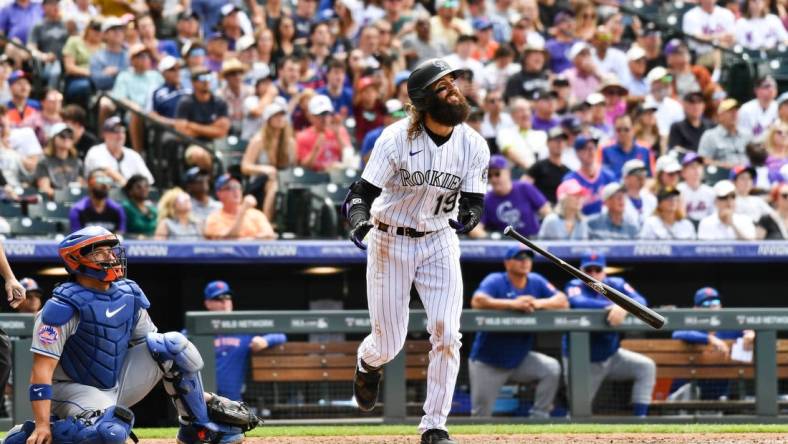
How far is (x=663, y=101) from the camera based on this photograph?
48.1 feet

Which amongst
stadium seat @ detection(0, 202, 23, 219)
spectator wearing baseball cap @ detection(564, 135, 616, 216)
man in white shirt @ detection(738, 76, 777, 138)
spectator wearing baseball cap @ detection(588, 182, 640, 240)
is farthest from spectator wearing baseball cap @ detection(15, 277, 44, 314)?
man in white shirt @ detection(738, 76, 777, 138)

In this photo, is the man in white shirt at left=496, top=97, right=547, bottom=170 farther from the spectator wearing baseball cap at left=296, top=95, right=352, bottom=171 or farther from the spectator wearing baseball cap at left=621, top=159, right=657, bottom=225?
the spectator wearing baseball cap at left=296, top=95, right=352, bottom=171

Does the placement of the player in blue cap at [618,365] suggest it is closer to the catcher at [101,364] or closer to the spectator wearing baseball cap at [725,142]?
the catcher at [101,364]

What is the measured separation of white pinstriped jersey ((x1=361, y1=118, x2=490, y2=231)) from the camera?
6.93 metres

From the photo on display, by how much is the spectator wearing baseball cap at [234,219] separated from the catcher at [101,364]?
4456 mm

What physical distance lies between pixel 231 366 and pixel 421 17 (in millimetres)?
6179

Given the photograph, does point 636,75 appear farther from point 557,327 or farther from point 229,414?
point 229,414

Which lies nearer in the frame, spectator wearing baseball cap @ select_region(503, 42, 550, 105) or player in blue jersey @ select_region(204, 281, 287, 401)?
player in blue jersey @ select_region(204, 281, 287, 401)

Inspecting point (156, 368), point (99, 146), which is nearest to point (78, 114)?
point (99, 146)

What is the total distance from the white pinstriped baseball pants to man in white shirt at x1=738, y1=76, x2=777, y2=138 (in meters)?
7.92

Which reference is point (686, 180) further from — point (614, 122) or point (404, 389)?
point (404, 389)

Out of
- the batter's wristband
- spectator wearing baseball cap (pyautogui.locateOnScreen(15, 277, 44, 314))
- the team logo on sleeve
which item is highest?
the team logo on sleeve

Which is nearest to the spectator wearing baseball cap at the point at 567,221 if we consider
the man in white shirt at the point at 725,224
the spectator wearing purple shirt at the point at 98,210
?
the man in white shirt at the point at 725,224

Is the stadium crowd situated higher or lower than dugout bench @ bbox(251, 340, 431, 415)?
higher
